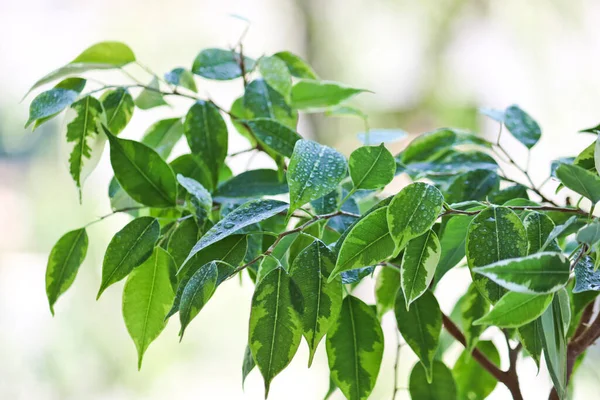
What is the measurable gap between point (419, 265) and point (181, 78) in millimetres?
225

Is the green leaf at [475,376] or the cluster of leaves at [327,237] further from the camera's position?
the green leaf at [475,376]

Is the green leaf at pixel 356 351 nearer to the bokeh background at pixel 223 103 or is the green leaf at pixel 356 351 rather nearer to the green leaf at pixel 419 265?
the green leaf at pixel 419 265

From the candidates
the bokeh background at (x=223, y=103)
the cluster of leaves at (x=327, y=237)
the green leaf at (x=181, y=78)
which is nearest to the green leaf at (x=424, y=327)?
the cluster of leaves at (x=327, y=237)

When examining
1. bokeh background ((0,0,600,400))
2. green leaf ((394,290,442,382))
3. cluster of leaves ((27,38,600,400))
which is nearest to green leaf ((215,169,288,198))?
cluster of leaves ((27,38,600,400))

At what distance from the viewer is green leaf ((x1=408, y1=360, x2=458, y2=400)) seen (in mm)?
412

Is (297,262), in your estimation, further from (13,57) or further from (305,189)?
(13,57)

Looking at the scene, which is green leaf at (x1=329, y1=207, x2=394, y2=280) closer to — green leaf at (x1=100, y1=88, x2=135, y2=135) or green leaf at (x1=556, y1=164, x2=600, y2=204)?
green leaf at (x1=556, y1=164, x2=600, y2=204)

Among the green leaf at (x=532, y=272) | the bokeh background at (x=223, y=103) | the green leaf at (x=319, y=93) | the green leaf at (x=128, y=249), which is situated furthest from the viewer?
the bokeh background at (x=223, y=103)

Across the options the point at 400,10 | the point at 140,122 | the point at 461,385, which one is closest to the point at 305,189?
the point at 461,385

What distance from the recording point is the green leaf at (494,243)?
279 millimetres

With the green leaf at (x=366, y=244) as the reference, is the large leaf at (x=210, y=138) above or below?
below

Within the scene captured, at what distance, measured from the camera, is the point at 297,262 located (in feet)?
0.98

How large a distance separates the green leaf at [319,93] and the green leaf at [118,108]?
118 mm

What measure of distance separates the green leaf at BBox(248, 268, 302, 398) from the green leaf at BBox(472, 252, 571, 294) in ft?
0.29
